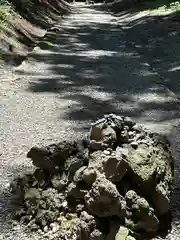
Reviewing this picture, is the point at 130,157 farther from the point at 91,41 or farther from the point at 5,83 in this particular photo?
the point at 91,41

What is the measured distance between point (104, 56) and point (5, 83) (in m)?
3.92

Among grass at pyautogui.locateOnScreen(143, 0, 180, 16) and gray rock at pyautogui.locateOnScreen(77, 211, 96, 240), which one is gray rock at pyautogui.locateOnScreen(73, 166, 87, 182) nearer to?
gray rock at pyautogui.locateOnScreen(77, 211, 96, 240)

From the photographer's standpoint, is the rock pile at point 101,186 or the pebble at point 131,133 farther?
the pebble at point 131,133

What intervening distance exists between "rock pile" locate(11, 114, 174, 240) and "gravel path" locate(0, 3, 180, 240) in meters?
0.23

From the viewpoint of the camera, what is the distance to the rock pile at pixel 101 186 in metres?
2.95

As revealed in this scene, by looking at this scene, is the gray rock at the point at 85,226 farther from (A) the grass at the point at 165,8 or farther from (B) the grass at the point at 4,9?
(A) the grass at the point at 165,8

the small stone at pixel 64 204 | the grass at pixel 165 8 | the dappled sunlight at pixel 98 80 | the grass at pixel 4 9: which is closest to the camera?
the small stone at pixel 64 204

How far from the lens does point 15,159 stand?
174 inches

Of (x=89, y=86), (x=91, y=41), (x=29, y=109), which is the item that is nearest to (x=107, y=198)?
(x=29, y=109)

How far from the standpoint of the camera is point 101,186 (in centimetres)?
292

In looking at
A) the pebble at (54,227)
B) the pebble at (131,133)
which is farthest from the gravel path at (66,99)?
the pebble at (131,133)

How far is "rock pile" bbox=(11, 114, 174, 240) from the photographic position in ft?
9.68

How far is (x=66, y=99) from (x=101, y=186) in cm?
397

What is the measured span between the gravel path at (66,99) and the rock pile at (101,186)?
0.23 meters
